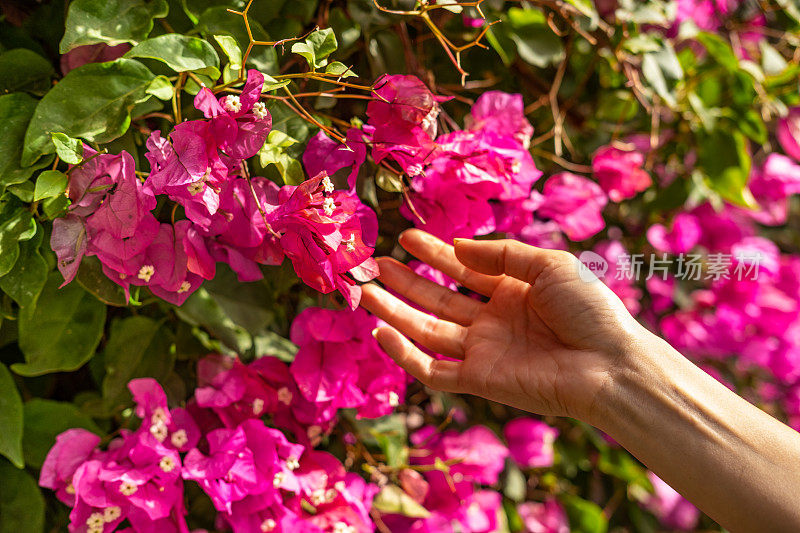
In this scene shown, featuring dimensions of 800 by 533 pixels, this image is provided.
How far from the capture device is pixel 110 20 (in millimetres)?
530

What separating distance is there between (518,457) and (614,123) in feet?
1.91

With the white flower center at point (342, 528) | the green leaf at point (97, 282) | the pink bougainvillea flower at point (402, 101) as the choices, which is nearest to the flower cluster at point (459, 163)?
the pink bougainvillea flower at point (402, 101)

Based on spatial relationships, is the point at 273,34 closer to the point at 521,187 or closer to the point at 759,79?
the point at 521,187

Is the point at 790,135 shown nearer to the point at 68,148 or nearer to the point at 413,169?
the point at 413,169

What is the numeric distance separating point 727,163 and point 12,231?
959mm

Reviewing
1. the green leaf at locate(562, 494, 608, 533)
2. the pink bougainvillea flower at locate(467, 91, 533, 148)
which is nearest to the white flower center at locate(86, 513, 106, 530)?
the pink bougainvillea flower at locate(467, 91, 533, 148)

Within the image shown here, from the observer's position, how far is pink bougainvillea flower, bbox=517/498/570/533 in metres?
1.06

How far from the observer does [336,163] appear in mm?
556

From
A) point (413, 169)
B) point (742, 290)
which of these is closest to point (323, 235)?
point (413, 169)

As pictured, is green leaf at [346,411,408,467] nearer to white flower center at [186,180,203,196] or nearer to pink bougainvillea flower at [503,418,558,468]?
pink bougainvillea flower at [503,418,558,468]

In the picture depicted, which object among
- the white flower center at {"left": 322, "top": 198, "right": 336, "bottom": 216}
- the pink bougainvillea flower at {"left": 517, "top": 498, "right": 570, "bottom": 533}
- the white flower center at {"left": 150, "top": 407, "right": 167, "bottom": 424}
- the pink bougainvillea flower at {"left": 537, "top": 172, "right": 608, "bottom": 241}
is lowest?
the pink bougainvillea flower at {"left": 517, "top": 498, "right": 570, "bottom": 533}

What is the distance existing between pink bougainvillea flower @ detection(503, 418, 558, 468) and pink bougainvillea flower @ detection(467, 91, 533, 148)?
1.76 feet

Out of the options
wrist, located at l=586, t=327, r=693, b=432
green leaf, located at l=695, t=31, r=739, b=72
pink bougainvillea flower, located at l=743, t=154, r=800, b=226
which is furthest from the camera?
pink bougainvillea flower, located at l=743, t=154, r=800, b=226

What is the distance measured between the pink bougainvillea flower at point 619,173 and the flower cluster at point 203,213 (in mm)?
461
